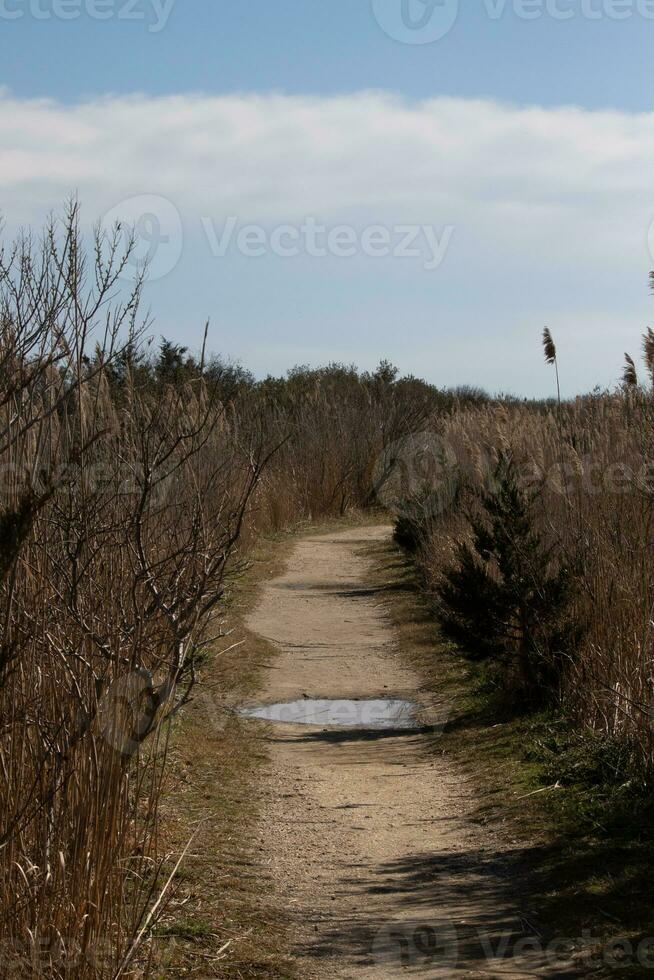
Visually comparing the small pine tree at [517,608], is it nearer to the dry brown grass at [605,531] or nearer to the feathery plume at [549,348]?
the dry brown grass at [605,531]

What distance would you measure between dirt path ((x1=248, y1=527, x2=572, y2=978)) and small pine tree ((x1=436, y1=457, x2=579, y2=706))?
73 cm

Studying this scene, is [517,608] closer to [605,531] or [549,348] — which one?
[605,531]

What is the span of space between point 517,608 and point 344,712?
161 centimetres

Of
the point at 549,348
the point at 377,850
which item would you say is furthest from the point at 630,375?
the point at 377,850

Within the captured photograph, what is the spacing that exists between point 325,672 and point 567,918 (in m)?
5.91

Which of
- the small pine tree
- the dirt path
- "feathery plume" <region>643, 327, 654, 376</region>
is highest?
"feathery plume" <region>643, 327, 654, 376</region>

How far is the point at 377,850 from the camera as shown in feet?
19.9

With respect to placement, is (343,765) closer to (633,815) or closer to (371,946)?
(633,815)

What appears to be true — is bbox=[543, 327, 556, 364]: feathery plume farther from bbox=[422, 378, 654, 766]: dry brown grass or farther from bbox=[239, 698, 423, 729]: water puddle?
bbox=[239, 698, 423, 729]: water puddle

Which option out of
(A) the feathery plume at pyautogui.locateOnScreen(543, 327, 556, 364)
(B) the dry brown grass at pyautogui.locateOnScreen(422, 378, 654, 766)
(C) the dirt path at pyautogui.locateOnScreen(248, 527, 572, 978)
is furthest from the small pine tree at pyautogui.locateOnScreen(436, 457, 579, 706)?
(A) the feathery plume at pyautogui.locateOnScreen(543, 327, 556, 364)

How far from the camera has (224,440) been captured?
1527cm

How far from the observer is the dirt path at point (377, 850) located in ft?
15.4

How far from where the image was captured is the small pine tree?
8234 mm

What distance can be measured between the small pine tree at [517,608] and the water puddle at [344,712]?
77 centimetres
